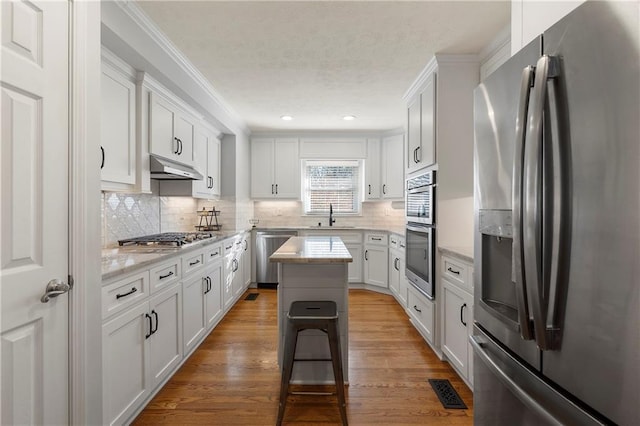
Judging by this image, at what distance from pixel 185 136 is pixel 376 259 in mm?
3057

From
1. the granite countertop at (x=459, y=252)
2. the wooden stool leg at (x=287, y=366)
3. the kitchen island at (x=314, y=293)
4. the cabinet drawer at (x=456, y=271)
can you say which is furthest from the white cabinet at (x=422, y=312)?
the wooden stool leg at (x=287, y=366)

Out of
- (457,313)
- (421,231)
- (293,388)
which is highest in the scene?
(421,231)

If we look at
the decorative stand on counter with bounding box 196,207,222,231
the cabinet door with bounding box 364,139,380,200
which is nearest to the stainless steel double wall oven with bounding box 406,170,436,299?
the cabinet door with bounding box 364,139,380,200

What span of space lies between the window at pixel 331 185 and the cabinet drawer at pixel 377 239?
0.71 m

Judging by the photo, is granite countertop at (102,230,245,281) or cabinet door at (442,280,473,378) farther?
cabinet door at (442,280,473,378)

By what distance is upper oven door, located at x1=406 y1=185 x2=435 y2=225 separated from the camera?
8.53 ft

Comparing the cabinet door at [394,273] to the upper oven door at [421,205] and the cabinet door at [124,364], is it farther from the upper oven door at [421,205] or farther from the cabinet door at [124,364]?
the cabinet door at [124,364]

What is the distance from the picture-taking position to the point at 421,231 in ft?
9.21

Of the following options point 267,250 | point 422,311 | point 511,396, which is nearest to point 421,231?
point 422,311

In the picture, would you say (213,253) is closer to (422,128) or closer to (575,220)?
(422,128)

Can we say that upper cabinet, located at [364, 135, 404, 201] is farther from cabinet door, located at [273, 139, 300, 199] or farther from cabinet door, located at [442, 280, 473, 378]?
cabinet door, located at [442, 280, 473, 378]

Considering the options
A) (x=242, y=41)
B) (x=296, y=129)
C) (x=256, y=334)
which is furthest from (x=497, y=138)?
(x=296, y=129)

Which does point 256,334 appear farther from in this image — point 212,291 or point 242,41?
point 242,41

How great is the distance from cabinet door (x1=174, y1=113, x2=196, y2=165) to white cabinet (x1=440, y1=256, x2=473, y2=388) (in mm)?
2584
